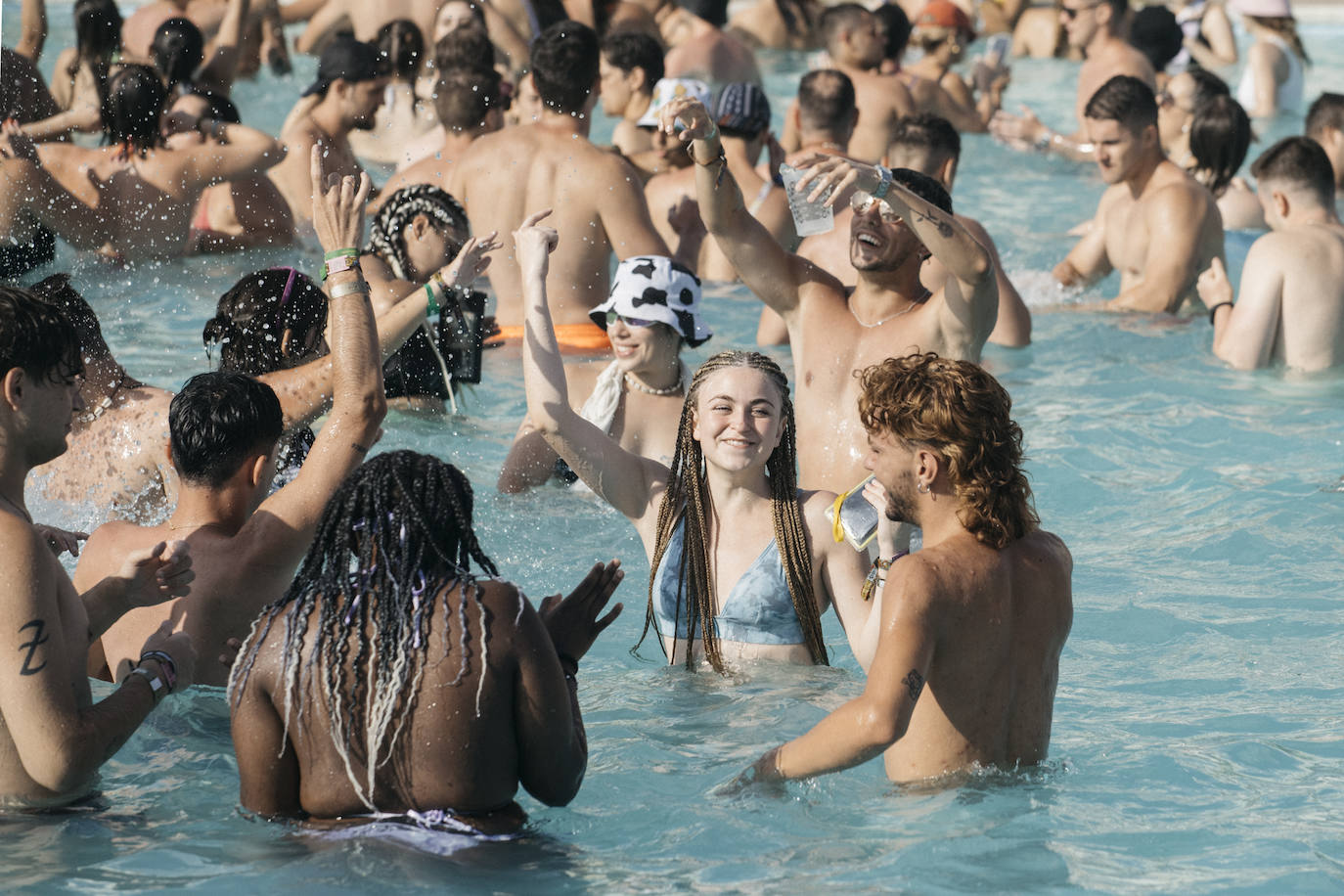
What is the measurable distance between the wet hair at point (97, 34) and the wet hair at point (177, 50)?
0.39 meters

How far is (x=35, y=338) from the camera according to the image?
3.26m

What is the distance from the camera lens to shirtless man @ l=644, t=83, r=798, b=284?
343 inches

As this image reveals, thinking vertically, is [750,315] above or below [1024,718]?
above

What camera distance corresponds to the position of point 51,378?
3.31 m

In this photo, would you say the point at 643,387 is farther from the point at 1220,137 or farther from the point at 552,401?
the point at 1220,137

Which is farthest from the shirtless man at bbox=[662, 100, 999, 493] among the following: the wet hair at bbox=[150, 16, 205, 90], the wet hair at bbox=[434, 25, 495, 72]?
the wet hair at bbox=[150, 16, 205, 90]

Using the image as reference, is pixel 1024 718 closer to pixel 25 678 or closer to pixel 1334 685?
pixel 1334 685

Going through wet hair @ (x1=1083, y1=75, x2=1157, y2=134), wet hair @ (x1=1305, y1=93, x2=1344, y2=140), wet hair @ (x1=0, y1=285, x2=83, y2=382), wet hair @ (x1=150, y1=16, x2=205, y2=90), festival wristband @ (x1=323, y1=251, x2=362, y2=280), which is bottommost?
wet hair @ (x1=0, y1=285, x2=83, y2=382)

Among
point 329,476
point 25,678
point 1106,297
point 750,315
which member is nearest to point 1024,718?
point 329,476

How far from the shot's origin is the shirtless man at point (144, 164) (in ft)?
28.2

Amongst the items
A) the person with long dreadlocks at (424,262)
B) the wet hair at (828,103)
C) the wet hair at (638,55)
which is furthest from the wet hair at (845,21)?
the person with long dreadlocks at (424,262)

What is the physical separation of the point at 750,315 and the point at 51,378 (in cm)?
625

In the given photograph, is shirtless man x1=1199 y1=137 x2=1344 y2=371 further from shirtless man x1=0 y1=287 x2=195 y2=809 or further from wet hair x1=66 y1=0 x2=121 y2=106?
wet hair x1=66 y1=0 x2=121 y2=106

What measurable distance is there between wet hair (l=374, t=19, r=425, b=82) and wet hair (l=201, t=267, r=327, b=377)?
6.41 metres
